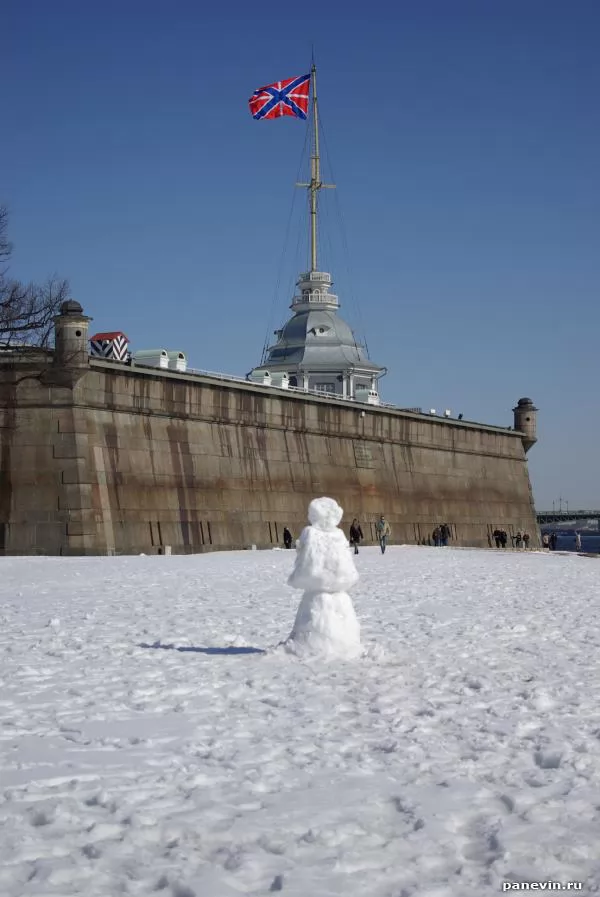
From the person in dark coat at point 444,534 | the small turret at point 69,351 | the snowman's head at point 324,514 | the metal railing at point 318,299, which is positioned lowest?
the snowman's head at point 324,514

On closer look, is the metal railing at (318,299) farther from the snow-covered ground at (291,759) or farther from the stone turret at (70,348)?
the snow-covered ground at (291,759)

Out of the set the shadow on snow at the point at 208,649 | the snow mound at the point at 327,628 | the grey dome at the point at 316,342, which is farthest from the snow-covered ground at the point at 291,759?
the grey dome at the point at 316,342

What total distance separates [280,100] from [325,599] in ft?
154

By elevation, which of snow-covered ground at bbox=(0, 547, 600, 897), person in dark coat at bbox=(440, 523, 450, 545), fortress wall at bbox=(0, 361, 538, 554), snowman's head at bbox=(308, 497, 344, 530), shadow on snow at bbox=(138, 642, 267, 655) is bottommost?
snow-covered ground at bbox=(0, 547, 600, 897)

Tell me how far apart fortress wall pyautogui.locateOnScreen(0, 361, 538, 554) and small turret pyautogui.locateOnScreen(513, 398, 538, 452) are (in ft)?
43.8

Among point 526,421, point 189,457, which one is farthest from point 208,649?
point 526,421

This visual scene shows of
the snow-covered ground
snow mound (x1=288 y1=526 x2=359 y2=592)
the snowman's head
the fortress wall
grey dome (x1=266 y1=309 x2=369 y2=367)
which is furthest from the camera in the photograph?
grey dome (x1=266 y1=309 x2=369 y2=367)

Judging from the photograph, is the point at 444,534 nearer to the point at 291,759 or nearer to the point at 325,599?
the point at 325,599

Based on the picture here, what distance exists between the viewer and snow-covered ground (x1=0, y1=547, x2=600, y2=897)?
19.9ft

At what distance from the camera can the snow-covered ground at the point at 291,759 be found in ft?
19.9

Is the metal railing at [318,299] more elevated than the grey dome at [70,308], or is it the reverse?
the metal railing at [318,299]

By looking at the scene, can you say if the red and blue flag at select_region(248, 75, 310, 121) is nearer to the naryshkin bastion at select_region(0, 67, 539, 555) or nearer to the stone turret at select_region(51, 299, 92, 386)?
the naryshkin bastion at select_region(0, 67, 539, 555)

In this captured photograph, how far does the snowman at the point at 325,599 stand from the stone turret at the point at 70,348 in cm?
2447

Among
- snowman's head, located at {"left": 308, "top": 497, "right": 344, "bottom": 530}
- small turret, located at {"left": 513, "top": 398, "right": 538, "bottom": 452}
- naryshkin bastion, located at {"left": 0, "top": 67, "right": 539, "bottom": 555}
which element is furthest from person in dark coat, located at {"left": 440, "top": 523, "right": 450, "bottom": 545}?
snowman's head, located at {"left": 308, "top": 497, "right": 344, "bottom": 530}
